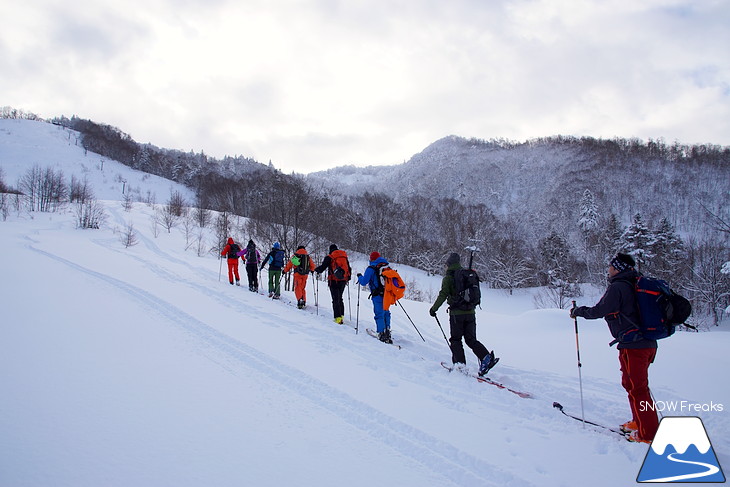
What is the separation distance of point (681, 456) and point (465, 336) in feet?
9.98

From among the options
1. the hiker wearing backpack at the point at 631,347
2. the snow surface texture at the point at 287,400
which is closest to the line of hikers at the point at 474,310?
the hiker wearing backpack at the point at 631,347

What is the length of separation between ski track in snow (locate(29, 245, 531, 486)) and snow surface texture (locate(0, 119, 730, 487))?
0.07 feet

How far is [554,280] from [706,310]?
44.4 feet

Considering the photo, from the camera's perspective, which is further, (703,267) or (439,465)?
(703,267)

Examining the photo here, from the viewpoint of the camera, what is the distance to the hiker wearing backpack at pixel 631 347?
3975 millimetres

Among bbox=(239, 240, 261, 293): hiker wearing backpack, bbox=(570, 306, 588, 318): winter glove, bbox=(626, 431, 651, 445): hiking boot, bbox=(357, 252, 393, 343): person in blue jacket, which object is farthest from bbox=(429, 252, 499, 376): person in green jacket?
bbox=(239, 240, 261, 293): hiker wearing backpack

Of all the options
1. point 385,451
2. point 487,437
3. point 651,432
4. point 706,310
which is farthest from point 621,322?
point 706,310

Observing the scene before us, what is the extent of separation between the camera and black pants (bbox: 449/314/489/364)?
607 centimetres

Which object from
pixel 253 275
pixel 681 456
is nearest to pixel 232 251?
pixel 253 275

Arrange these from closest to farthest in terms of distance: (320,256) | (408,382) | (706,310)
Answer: (408,382) < (320,256) < (706,310)

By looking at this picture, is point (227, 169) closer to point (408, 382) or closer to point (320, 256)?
point (320, 256)

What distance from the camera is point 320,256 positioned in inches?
971

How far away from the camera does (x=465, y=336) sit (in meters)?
6.20

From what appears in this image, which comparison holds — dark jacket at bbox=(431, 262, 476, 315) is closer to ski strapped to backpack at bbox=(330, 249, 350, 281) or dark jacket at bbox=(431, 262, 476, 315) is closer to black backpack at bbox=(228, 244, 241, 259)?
ski strapped to backpack at bbox=(330, 249, 350, 281)
